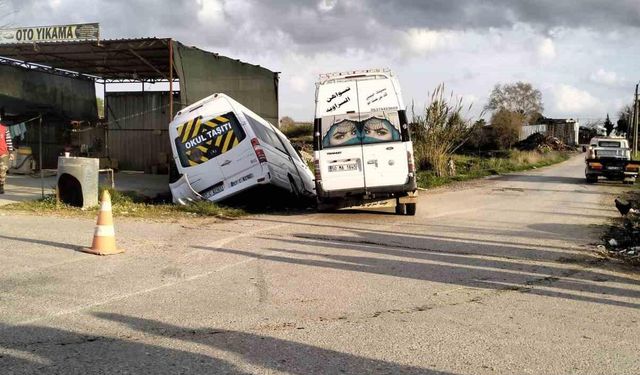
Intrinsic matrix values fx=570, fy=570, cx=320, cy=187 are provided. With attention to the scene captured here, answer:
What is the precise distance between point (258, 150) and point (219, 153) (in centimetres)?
97

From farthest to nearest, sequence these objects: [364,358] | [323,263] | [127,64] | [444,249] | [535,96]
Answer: [535,96], [127,64], [444,249], [323,263], [364,358]

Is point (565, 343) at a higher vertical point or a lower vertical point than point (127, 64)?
lower

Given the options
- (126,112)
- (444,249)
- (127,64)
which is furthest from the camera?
(126,112)

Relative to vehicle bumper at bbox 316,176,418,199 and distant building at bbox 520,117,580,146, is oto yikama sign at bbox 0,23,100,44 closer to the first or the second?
vehicle bumper at bbox 316,176,418,199

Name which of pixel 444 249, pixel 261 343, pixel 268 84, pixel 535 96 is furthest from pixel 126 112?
pixel 535 96

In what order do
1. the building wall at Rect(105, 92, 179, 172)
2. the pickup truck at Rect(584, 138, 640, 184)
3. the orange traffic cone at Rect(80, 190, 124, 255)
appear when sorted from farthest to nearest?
the pickup truck at Rect(584, 138, 640, 184) < the building wall at Rect(105, 92, 179, 172) < the orange traffic cone at Rect(80, 190, 124, 255)

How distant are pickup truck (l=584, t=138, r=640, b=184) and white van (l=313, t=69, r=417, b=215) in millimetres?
16268

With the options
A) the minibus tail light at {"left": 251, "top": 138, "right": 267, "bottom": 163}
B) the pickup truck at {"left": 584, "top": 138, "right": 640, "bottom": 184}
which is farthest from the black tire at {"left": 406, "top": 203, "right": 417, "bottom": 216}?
the pickup truck at {"left": 584, "top": 138, "right": 640, "bottom": 184}

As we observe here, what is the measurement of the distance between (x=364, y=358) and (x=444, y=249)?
484cm

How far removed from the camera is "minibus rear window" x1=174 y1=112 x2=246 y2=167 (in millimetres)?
12812

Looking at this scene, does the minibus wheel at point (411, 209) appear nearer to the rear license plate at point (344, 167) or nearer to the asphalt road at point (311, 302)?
the rear license plate at point (344, 167)

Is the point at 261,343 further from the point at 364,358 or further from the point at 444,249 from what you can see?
the point at 444,249

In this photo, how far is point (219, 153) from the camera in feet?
42.1

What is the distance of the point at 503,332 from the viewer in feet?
16.4
